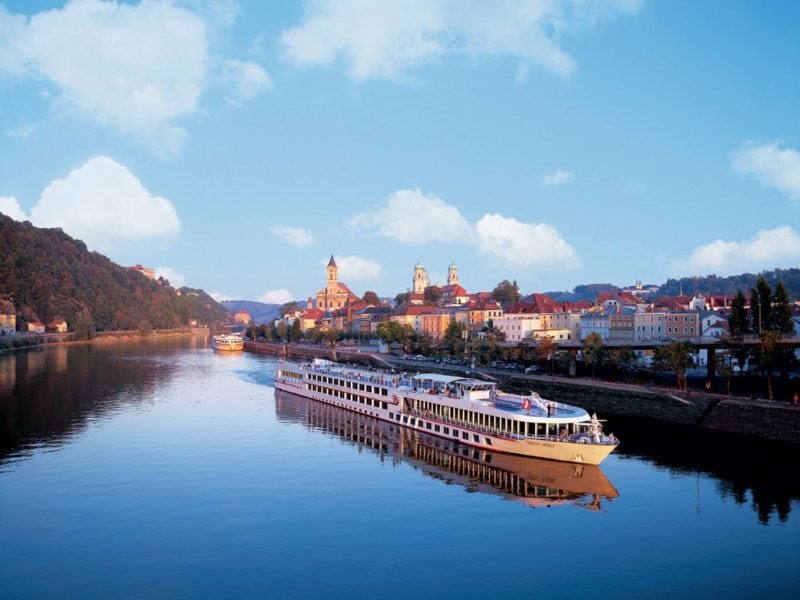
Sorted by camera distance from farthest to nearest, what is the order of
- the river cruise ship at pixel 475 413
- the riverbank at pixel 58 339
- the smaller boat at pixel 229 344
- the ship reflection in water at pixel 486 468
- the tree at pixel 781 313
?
the smaller boat at pixel 229 344 < the riverbank at pixel 58 339 < the tree at pixel 781 313 < the river cruise ship at pixel 475 413 < the ship reflection in water at pixel 486 468

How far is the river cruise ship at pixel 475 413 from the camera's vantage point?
37344 mm

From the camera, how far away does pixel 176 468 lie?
1432 inches

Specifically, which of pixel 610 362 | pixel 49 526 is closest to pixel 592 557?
pixel 49 526

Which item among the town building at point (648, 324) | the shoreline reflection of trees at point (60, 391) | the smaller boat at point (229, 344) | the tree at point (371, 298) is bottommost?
the shoreline reflection of trees at point (60, 391)

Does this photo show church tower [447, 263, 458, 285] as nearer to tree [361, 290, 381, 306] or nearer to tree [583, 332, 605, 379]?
tree [361, 290, 381, 306]

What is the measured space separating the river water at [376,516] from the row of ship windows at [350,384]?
22.5 feet

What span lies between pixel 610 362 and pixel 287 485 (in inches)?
1704

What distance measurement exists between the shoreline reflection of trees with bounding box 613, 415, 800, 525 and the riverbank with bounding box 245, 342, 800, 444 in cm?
64

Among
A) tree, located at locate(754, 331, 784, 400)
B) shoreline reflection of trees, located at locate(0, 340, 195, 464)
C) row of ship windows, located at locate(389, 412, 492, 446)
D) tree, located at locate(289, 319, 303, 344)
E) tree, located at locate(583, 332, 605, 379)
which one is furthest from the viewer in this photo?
tree, located at locate(289, 319, 303, 344)

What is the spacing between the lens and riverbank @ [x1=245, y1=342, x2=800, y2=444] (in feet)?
136

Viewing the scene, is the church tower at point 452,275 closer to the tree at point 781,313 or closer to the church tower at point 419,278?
the church tower at point 419,278

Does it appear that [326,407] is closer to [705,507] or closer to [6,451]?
[6,451]

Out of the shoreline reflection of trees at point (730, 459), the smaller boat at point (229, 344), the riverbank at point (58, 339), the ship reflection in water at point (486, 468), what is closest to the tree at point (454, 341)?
the ship reflection in water at point (486, 468)

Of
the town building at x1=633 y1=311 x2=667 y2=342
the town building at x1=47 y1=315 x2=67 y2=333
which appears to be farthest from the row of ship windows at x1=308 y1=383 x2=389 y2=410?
the town building at x1=47 y1=315 x2=67 y2=333
